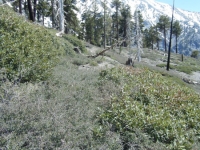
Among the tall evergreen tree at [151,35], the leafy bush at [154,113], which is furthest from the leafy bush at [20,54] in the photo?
the tall evergreen tree at [151,35]

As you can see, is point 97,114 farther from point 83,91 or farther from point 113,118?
point 83,91

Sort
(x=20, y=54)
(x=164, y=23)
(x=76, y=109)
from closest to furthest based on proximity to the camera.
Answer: (x=76, y=109)
(x=20, y=54)
(x=164, y=23)

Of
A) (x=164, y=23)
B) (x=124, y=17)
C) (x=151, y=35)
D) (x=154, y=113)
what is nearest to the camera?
(x=154, y=113)

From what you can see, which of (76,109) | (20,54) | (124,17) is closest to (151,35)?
(124,17)

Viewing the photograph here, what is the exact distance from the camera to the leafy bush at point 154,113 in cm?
567

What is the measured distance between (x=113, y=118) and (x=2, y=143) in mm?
2782

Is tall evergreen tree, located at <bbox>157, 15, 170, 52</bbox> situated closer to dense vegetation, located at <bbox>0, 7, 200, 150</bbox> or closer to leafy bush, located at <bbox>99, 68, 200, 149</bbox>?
leafy bush, located at <bbox>99, 68, 200, 149</bbox>

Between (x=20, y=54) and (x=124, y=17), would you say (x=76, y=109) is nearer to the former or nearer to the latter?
(x=20, y=54)

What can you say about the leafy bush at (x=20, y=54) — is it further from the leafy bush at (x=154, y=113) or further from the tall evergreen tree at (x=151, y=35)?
the tall evergreen tree at (x=151, y=35)

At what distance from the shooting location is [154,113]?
6.72 meters

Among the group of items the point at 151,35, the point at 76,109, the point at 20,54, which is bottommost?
the point at 76,109

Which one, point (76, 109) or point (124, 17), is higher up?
point (124, 17)

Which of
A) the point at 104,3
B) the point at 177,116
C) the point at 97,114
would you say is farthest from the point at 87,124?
the point at 104,3

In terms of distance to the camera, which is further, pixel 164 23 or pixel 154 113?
pixel 164 23
